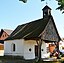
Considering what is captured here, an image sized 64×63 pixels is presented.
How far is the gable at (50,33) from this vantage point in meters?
31.0

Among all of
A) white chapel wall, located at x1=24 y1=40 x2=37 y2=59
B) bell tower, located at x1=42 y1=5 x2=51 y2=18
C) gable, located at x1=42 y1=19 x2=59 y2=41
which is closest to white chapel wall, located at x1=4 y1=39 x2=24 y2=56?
white chapel wall, located at x1=24 y1=40 x2=37 y2=59

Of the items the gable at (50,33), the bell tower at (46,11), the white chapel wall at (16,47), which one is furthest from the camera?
the bell tower at (46,11)

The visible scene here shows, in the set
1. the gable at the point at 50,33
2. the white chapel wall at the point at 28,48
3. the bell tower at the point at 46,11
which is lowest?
the white chapel wall at the point at 28,48

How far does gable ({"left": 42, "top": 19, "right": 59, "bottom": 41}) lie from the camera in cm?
3100

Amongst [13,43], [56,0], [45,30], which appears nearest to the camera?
[56,0]

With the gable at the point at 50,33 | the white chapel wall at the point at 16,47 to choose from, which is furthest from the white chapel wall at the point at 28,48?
the gable at the point at 50,33

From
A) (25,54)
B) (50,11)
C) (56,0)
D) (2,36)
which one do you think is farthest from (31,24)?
(2,36)

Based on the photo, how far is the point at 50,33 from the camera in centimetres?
3241

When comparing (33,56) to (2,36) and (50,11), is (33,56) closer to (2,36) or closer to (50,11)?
(50,11)

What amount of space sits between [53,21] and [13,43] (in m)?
8.30

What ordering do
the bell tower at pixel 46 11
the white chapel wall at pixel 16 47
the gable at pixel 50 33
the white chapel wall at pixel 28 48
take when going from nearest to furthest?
1. the gable at pixel 50 33
2. the white chapel wall at pixel 28 48
3. the white chapel wall at pixel 16 47
4. the bell tower at pixel 46 11

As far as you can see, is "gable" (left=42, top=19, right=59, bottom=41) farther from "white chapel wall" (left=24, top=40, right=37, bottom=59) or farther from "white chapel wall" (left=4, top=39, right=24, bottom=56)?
"white chapel wall" (left=4, top=39, right=24, bottom=56)

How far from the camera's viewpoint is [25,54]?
108 ft

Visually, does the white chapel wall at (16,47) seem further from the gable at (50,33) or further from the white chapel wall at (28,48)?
the gable at (50,33)
